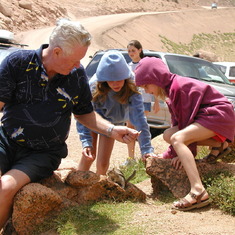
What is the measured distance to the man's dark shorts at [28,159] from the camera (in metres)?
3.81

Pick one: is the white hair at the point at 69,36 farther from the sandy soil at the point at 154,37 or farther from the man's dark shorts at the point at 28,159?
the sandy soil at the point at 154,37

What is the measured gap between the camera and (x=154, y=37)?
44.8m

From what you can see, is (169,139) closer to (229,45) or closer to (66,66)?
(66,66)

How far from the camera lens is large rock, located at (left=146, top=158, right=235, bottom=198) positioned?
4367 mm

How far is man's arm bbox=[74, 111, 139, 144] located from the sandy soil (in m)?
0.65

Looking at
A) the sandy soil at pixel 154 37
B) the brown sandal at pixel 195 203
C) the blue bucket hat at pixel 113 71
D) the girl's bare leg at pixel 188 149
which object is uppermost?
the blue bucket hat at pixel 113 71

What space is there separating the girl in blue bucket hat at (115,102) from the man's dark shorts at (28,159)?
2.43 ft

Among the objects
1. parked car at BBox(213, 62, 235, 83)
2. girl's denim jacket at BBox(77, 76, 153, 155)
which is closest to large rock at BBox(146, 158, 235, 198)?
girl's denim jacket at BBox(77, 76, 153, 155)

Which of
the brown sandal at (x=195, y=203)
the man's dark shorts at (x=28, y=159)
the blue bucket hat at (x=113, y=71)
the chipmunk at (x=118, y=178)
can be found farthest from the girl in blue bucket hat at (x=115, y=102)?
the brown sandal at (x=195, y=203)

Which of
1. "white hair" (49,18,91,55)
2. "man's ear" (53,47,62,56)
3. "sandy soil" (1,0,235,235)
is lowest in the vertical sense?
"sandy soil" (1,0,235,235)

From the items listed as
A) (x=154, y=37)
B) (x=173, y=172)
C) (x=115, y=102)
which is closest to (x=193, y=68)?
(x=115, y=102)

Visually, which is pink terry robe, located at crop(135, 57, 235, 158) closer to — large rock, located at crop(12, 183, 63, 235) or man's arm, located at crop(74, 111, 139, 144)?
man's arm, located at crop(74, 111, 139, 144)

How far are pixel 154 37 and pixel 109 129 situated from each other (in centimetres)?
4158

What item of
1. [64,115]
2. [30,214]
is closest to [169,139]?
[64,115]
